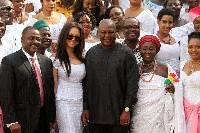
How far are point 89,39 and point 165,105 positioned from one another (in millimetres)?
1807

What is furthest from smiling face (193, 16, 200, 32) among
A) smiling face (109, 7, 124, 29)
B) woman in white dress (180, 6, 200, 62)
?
smiling face (109, 7, 124, 29)

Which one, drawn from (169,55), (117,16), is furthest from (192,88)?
(117,16)

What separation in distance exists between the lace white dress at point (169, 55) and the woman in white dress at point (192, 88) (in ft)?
2.22

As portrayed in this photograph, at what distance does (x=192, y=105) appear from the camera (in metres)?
6.14

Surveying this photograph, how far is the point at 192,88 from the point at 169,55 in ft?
3.33

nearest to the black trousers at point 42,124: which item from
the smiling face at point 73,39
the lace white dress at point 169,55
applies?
the smiling face at point 73,39

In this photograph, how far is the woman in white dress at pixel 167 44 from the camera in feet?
23.0

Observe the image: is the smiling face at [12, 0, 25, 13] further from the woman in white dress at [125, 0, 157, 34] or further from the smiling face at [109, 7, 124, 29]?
the woman in white dress at [125, 0, 157, 34]

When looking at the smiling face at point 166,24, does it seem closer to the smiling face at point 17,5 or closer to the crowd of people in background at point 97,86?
the crowd of people in background at point 97,86

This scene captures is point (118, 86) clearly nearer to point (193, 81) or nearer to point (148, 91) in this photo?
point (148, 91)

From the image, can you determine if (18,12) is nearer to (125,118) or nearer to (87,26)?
(87,26)

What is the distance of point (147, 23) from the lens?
26.3ft

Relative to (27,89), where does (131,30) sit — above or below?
above

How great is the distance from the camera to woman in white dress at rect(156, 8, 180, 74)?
702cm
